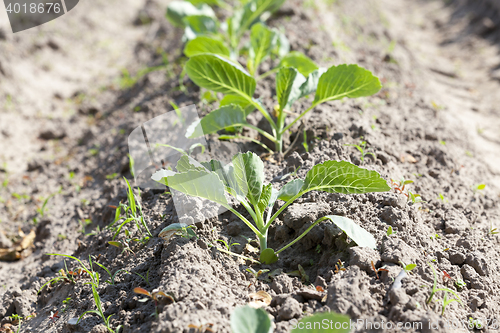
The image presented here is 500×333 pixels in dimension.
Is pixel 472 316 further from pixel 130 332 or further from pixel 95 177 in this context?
pixel 95 177

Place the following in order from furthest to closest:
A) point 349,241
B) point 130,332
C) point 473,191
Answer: point 473,191
point 349,241
point 130,332

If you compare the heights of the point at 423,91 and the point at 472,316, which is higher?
the point at 423,91

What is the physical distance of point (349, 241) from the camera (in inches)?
63.7

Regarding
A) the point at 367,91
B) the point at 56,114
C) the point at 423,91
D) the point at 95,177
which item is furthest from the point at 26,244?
the point at 423,91

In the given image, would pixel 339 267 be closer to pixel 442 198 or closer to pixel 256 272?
pixel 256 272

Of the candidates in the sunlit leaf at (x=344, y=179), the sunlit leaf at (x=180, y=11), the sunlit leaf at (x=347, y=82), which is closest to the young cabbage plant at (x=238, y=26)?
the sunlit leaf at (x=180, y=11)

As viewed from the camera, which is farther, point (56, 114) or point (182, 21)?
point (56, 114)

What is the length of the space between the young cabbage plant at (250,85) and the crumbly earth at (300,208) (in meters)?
0.27

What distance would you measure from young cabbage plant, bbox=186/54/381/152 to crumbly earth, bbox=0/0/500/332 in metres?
0.27

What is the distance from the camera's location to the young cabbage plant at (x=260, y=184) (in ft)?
4.92

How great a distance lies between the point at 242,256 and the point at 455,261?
96 cm

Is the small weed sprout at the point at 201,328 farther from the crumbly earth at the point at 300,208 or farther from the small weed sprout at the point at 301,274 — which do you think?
the small weed sprout at the point at 301,274

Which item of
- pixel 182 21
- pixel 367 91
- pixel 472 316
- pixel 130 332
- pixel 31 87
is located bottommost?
pixel 472 316

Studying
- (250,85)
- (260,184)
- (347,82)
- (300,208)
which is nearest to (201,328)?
(260,184)
